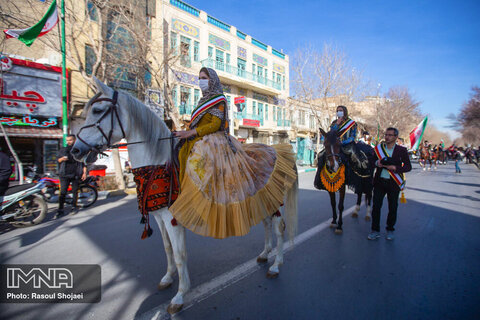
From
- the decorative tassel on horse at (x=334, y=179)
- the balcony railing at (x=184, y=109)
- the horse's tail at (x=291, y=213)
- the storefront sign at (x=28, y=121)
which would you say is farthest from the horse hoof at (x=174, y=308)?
the balcony railing at (x=184, y=109)

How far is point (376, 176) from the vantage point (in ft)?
14.7

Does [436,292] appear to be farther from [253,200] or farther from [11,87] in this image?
[11,87]

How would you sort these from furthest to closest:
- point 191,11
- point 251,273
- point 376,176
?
point 191,11 → point 376,176 → point 251,273

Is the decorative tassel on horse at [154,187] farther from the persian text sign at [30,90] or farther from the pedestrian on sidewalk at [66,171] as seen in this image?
the persian text sign at [30,90]

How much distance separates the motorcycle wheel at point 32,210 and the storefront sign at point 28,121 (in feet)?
27.4

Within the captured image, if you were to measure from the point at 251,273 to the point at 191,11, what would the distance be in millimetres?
21084

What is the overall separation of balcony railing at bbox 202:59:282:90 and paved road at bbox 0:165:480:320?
16618 millimetres

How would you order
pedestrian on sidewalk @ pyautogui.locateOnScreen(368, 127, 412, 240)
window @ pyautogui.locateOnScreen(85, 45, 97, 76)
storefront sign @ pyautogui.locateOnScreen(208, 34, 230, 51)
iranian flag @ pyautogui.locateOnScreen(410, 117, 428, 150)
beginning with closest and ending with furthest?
pedestrian on sidewalk @ pyautogui.locateOnScreen(368, 127, 412, 240) < iranian flag @ pyautogui.locateOnScreen(410, 117, 428, 150) < window @ pyautogui.locateOnScreen(85, 45, 97, 76) < storefront sign @ pyautogui.locateOnScreen(208, 34, 230, 51)

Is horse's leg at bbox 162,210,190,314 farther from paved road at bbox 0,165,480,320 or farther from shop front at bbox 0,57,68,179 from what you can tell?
shop front at bbox 0,57,68,179

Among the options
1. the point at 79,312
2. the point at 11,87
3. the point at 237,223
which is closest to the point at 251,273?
the point at 237,223

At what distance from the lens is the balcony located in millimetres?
19498

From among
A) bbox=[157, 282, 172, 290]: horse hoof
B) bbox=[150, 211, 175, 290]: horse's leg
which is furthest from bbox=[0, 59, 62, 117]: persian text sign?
bbox=[157, 282, 172, 290]: horse hoof

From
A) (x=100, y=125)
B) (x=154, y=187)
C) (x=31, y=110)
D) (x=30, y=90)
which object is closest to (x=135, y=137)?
(x=100, y=125)

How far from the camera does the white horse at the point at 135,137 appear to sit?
2.29 m
